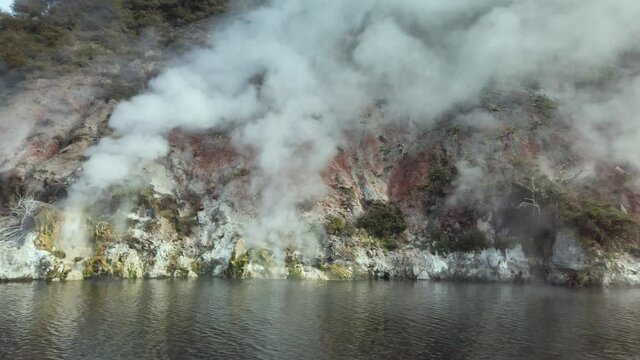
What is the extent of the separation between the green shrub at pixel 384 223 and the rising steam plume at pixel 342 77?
295 inches

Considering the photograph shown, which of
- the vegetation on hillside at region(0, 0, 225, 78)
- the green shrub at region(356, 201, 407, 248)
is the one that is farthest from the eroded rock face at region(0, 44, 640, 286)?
the vegetation on hillside at region(0, 0, 225, 78)

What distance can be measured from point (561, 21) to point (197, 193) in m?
69.5

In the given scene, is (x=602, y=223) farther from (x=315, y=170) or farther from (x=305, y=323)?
(x=305, y=323)

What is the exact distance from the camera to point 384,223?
72.1 metres

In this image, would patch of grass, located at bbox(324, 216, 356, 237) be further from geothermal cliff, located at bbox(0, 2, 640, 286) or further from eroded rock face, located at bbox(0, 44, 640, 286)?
geothermal cliff, located at bbox(0, 2, 640, 286)

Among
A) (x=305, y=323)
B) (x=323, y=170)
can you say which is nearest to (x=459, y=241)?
(x=323, y=170)

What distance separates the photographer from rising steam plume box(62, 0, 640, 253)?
73.5 metres

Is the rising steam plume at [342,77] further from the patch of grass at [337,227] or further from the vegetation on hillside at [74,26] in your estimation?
the vegetation on hillside at [74,26]

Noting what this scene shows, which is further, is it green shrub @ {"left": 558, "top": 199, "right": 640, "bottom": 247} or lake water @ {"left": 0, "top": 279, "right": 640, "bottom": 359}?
green shrub @ {"left": 558, "top": 199, "right": 640, "bottom": 247}

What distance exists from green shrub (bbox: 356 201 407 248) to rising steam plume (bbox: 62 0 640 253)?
7484mm

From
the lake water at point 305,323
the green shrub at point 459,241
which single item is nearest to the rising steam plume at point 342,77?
the green shrub at point 459,241

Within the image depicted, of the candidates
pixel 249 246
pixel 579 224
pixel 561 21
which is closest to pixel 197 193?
pixel 249 246

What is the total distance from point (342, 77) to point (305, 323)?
6158 centimetres

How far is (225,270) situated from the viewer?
211ft
